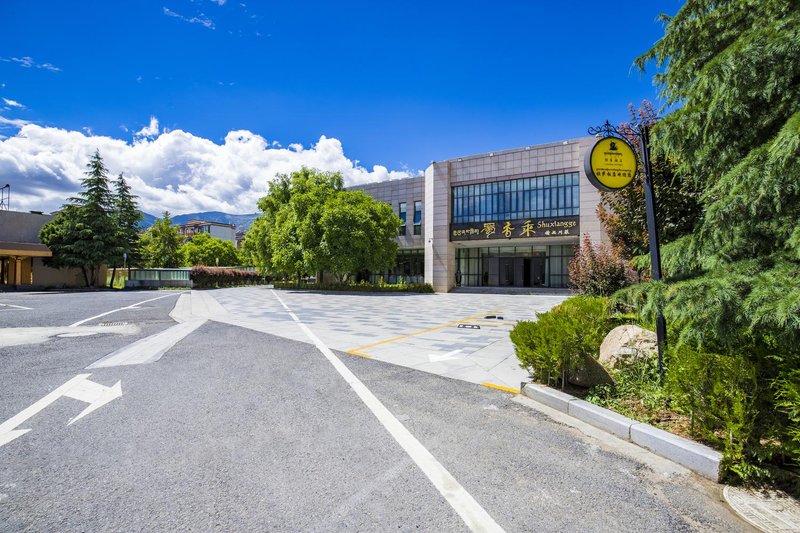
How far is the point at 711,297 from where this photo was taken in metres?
3.18

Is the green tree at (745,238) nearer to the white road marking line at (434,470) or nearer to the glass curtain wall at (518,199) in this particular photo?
the white road marking line at (434,470)

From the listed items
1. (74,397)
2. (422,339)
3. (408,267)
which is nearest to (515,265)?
(408,267)

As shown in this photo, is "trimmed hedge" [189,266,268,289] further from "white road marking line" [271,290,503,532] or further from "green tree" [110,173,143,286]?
"white road marking line" [271,290,503,532]

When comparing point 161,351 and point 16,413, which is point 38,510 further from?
point 161,351

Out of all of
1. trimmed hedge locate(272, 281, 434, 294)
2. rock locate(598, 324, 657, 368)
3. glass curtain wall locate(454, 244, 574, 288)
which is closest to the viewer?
rock locate(598, 324, 657, 368)

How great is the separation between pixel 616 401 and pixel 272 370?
5073mm

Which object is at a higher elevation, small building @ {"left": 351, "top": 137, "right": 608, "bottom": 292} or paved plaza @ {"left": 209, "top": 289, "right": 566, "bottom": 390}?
small building @ {"left": 351, "top": 137, "right": 608, "bottom": 292}

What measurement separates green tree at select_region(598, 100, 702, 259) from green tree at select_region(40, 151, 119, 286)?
4190 cm

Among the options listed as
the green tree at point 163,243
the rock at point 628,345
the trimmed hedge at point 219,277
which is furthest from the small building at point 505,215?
the green tree at point 163,243

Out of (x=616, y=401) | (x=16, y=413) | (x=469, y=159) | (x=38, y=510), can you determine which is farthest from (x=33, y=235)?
(x=616, y=401)

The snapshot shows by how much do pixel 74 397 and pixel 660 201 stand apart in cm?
957

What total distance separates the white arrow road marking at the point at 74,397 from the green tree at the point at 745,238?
6330 millimetres

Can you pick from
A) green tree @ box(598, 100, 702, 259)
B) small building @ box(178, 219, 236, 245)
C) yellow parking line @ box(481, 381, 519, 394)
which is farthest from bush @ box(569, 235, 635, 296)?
small building @ box(178, 219, 236, 245)

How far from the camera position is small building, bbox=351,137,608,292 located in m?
29.9
